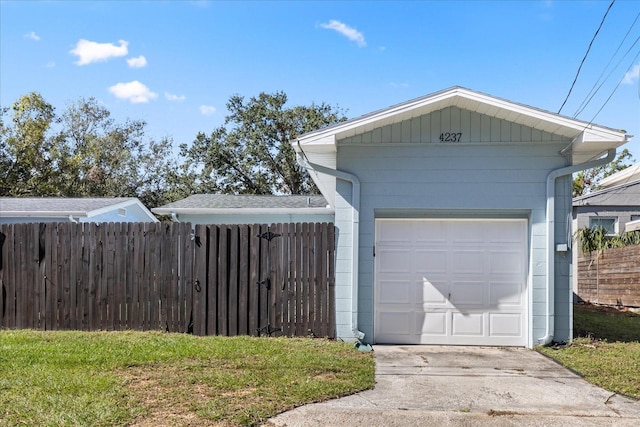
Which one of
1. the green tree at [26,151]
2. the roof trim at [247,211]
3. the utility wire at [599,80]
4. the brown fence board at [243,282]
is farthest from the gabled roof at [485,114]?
the green tree at [26,151]

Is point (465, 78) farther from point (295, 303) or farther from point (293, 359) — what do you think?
point (293, 359)

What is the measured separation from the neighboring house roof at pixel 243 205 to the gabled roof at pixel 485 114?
600cm

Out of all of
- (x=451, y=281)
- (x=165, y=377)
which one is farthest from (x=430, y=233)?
(x=165, y=377)

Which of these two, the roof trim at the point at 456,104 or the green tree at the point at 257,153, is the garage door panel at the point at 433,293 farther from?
the green tree at the point at 257,153

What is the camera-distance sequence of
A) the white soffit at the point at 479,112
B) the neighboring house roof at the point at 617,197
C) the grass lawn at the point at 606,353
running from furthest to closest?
the neighboring house roof at the point at 617,197 < the white soffit at the point at 479,112 < the grass lawn at the point at 606,353

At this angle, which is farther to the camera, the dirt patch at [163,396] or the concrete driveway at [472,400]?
the concrete driveway at [472,400]

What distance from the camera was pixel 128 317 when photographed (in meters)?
8.12

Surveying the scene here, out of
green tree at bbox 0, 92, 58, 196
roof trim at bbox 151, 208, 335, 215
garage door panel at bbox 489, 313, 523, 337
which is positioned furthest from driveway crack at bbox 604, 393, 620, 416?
green tree at bbox 0, 92, 58, 196

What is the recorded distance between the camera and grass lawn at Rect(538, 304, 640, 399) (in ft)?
17.8

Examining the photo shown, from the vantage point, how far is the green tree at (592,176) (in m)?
31.2

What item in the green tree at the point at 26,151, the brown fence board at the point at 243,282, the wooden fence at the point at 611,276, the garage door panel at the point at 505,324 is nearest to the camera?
the garage door panel at the point at 505,324

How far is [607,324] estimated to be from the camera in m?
9.66

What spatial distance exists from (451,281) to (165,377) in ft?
14.7

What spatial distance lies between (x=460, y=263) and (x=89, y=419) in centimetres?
560
